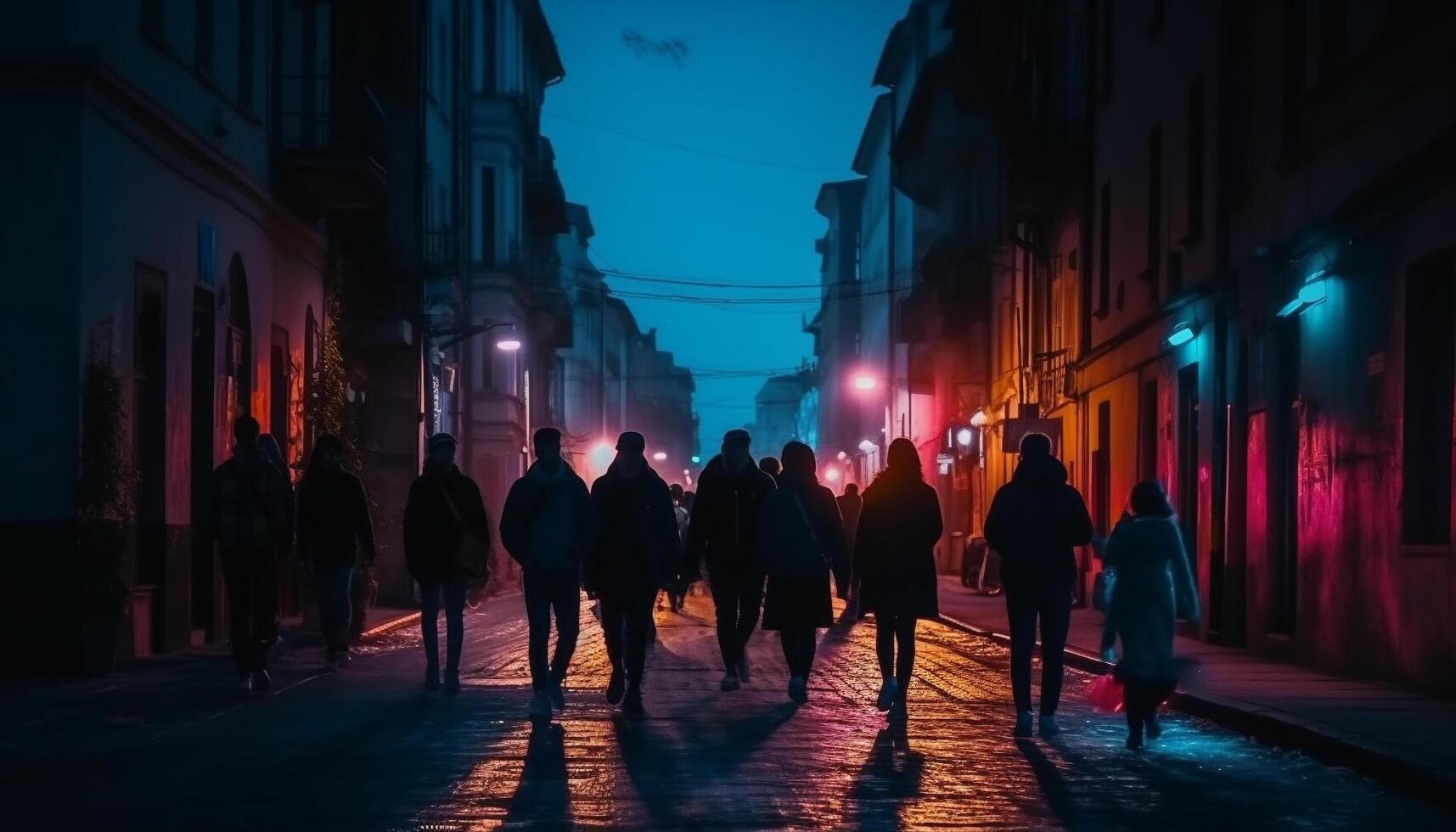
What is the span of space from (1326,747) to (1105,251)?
19.0m

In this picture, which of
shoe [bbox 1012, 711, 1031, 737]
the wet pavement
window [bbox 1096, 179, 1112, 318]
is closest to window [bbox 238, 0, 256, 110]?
the wet pavement

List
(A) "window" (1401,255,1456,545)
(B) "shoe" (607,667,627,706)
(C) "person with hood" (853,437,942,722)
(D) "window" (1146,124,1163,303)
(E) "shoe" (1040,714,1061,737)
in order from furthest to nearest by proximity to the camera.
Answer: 1. (D) "window" (1146,124,1163,303)
2. (A) "window" (1401,255,1456,545)
3. (B) "shoe" (607,667,627,706)
4. (C) "person with hood" (853,437,942,722)
5. (E) "shoe" (1040,714,1061,737)

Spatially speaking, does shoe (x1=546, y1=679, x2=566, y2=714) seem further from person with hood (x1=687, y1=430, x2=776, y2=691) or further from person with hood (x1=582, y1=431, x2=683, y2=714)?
person with hood (x1=687, y1=430, x2=776, y2=691)

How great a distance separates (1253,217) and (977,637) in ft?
20.1

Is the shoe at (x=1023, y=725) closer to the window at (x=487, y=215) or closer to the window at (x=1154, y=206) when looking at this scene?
the window at (x=1154, y=206)

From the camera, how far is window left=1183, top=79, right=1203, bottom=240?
2328cm

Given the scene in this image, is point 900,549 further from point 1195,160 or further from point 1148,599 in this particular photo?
point 1195,160

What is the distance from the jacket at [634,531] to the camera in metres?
13.8

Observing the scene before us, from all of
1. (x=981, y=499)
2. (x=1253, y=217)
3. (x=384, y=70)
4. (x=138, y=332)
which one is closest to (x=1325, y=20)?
(x=1253, y=217)

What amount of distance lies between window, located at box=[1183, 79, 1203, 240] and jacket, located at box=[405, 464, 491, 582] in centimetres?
1100

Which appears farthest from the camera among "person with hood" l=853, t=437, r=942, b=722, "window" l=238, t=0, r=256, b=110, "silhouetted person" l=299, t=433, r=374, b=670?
"window" l=238, t=0, r=256, b=110

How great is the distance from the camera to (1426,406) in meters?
15.9

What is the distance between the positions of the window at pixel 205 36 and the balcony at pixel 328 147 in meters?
3.07

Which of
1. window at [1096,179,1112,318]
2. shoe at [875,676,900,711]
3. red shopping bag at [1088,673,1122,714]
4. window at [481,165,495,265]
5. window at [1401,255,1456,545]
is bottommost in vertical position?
shoe at [875,676,900,711]
